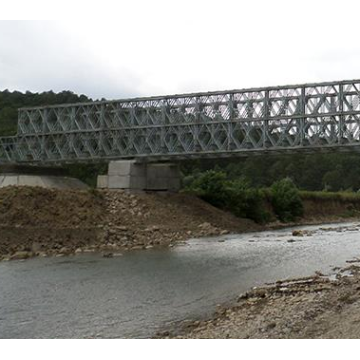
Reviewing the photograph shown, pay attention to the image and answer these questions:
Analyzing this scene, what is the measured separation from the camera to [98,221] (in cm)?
5125

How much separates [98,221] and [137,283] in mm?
25818

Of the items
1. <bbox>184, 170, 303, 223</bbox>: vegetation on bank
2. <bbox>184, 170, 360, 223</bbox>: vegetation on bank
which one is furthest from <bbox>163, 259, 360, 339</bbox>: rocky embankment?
<bbox>184, 170, 360, 223</bbox>: vegetation on bank

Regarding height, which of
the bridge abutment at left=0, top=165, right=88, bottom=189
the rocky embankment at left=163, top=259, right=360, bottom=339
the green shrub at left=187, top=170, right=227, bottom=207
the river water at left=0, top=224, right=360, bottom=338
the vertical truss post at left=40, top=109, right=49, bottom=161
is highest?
the vertical truss post at left=40, top=109, right=49, bottom=161

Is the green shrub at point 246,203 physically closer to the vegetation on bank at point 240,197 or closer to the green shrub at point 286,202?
the vegetation on bank at point 240,197

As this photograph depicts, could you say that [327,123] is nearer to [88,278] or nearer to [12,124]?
[88,278]

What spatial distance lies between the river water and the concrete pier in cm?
2214

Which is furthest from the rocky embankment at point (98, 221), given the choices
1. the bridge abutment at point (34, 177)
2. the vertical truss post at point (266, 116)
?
the bridge abutment at point (34, 177)

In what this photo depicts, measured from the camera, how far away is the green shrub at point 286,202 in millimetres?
79250

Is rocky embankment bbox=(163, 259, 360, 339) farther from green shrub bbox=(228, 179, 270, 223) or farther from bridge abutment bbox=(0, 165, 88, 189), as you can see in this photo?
bridge abutment bbox=(0, 165, 88, 189)

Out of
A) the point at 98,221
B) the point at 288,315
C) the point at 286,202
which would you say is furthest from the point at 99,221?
the point at 288,315

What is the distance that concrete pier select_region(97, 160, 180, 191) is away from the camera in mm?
63719

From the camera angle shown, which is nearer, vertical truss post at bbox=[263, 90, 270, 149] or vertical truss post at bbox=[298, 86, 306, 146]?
vertical truss post at bbox=[298, 86, 306, 146]

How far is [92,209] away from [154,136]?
17983 mm

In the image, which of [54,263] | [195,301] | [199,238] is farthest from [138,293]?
[199,238]
